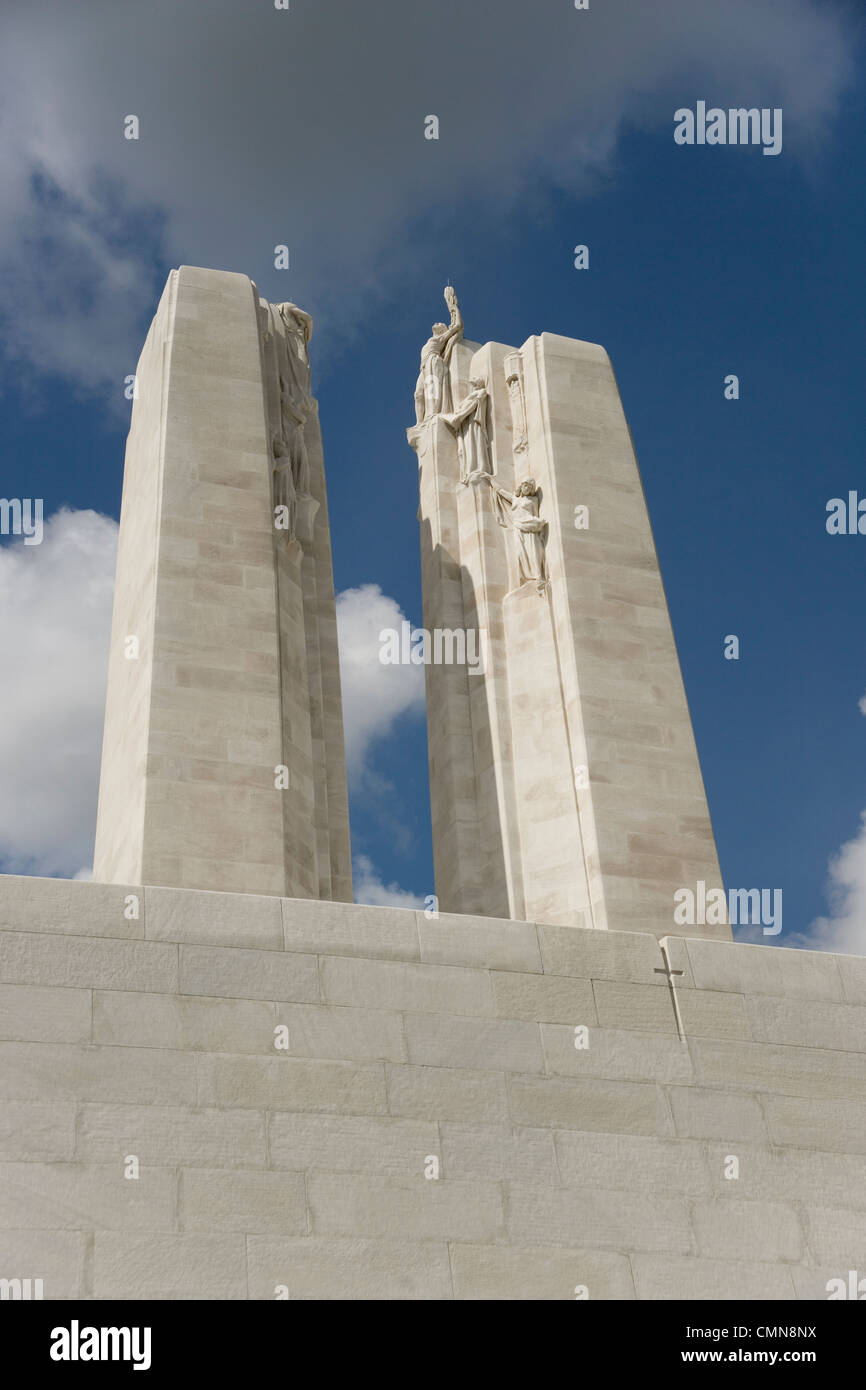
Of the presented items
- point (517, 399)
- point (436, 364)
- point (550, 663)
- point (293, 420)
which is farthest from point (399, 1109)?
point (436, 364)

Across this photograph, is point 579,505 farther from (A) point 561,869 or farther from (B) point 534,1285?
(B) point 534,1285

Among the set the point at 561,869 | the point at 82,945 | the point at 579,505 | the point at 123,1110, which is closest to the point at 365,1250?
the point at 123,1110

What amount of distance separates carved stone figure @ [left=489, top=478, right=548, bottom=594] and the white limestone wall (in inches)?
223

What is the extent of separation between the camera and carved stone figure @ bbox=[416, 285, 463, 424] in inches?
795

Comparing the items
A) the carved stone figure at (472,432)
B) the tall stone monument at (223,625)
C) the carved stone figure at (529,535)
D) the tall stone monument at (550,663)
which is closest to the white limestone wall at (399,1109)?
the tall stone monument at (223,625)

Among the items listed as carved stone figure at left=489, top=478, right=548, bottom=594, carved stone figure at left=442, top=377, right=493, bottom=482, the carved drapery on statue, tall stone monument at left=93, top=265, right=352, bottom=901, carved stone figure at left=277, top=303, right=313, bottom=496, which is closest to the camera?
tall stone monument at left=93, top=265, right=352, bottom=901

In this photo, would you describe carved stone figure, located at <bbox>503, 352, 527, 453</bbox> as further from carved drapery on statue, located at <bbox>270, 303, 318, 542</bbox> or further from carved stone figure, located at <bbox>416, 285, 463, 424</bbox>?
carved drapery on statue, located at <bbox>270, 303, 318, 542</bbox>

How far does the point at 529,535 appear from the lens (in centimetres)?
1806

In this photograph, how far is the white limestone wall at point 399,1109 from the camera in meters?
10.8

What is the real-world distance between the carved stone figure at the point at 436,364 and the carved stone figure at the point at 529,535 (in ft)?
7.41

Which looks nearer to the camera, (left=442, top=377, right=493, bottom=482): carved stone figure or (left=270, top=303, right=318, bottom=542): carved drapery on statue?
(left=270, top=303, right=318, bottom=542): carved drapery on statue

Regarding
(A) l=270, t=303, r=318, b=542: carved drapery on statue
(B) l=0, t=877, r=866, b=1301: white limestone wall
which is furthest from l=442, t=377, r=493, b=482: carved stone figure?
(B) l=0, t=877, r=866, b=1301: white limestone wall

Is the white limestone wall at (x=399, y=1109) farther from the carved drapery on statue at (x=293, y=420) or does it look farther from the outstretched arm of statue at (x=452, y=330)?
the outstretched arm of statue at (x=452, y=330)

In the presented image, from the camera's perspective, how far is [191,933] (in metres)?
12.1
